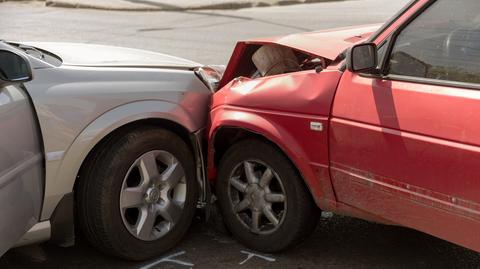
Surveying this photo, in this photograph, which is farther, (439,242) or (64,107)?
(439,242)

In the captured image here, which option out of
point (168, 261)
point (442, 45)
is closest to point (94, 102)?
point (168, 261)

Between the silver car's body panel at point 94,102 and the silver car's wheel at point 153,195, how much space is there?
0.26 meters

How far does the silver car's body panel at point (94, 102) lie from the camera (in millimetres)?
3133

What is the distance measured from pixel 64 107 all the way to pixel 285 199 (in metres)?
1.30

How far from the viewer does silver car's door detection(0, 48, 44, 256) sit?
9.18 ft

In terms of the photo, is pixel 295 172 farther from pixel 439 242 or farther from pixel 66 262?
pixel 66 262

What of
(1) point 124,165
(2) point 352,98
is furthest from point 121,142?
→ (2) point 352,98

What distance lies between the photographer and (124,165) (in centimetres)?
338

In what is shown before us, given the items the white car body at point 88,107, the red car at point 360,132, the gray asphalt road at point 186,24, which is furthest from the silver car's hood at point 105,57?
the gray asphalt road at point 186,24

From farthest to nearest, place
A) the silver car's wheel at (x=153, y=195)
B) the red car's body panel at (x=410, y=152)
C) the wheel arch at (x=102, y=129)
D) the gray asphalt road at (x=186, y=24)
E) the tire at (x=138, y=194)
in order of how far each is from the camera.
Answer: the gray asphalt road at (x=186, y=24), the silver car's wheel at (x=153, y=195), the tire at (x=138, y=194), the wheel arch at (x=102, y=129), the red car's body panel at (x=410, y=152)

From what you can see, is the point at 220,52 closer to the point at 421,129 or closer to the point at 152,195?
the point at 152,195

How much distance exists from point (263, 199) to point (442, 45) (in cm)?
134

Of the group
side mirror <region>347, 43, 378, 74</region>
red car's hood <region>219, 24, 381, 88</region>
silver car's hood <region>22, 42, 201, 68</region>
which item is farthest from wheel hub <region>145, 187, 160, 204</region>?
side mirror <region>347, 43, 378, 74</region>

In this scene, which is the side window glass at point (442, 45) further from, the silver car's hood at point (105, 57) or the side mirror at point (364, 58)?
the silver car's hood at point (105, 57)
